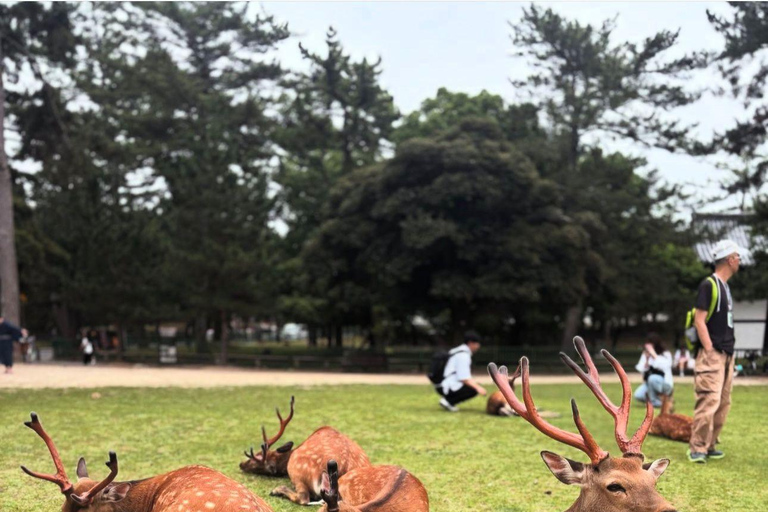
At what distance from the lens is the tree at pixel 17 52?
957 inches

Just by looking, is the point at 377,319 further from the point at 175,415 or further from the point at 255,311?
the point at 175,415

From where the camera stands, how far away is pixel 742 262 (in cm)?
1602

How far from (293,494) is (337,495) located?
93.0 inches

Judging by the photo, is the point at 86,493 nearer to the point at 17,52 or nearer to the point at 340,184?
the point at 340,184

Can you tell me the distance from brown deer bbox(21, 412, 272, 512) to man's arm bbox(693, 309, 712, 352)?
447 centimetres

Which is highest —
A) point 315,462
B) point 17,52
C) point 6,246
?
point 17,52

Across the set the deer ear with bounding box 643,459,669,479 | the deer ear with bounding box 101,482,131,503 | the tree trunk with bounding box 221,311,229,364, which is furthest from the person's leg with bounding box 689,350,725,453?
the tree trunk with bounding box 221,311,229,364

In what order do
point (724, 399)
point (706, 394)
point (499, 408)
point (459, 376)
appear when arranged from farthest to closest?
point (459, 376) < point (499, 408) < point (724, 399) < point (706, 394)

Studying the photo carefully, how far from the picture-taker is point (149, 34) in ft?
101

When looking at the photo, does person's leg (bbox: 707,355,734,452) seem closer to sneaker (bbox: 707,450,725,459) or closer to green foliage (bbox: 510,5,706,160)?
sneaker (bbox: 707,450,725,459)

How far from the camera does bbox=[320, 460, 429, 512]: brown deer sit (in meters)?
3.92

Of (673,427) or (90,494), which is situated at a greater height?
(90,494)

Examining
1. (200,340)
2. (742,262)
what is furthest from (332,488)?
(200,340)

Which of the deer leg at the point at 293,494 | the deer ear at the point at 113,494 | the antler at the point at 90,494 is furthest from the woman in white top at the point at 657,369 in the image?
the antler at the point at 90,494
